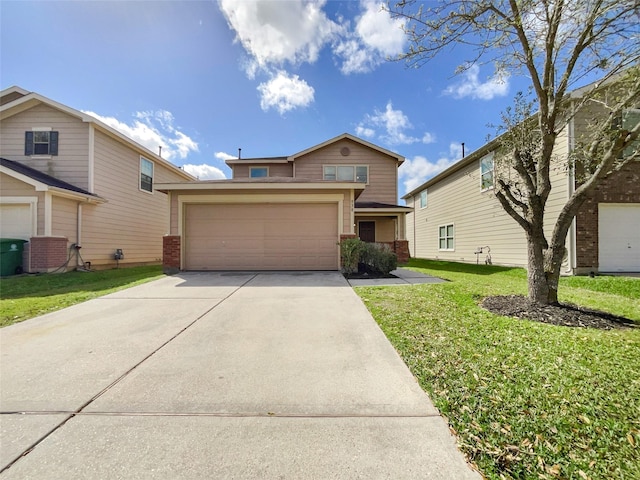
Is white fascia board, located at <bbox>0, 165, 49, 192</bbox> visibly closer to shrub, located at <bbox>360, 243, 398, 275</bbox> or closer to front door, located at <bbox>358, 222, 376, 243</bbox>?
shrub, located at <bbox>360, 243, 398, 275</bbox>

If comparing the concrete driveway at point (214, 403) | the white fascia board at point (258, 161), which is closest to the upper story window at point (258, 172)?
the white fascia board at point (258, 161)

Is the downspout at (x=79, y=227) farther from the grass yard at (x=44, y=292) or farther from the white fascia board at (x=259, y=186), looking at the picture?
the white fascia board at (x=259, y=186)

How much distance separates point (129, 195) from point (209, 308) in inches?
440

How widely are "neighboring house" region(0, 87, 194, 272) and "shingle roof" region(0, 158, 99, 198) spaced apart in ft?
0.18

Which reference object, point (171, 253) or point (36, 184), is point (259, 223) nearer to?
point (171, 253)

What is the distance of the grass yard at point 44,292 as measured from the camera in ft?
16.4

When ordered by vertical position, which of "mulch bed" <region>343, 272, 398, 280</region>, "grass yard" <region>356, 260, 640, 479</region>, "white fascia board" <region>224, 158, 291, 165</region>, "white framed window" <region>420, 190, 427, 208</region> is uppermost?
"white fascia board" <region>224, 158, 291, 165</region>

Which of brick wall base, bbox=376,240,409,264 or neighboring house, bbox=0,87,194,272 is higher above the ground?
neighboring house, bbox=0,87,194,272

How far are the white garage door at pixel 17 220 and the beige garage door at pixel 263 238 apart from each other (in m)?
5.28

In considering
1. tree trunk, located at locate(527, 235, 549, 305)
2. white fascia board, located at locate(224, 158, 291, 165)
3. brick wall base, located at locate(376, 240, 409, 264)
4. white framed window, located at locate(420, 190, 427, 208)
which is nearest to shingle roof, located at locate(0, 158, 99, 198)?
white fascia board, located at locate(224, 158, 291, 165)

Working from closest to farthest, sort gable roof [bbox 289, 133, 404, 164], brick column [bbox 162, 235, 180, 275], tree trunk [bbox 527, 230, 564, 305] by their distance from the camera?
tree trunk [bbox 527, 230, 564, 305], brick column [bbox 162, 235, 180, 275], gable roof [bbox 289, 133, 404, 164]

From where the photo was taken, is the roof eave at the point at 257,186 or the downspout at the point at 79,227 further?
the downspout at the point at 79,227

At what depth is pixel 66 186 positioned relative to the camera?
10.5 metres

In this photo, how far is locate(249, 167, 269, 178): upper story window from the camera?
53.0ft
